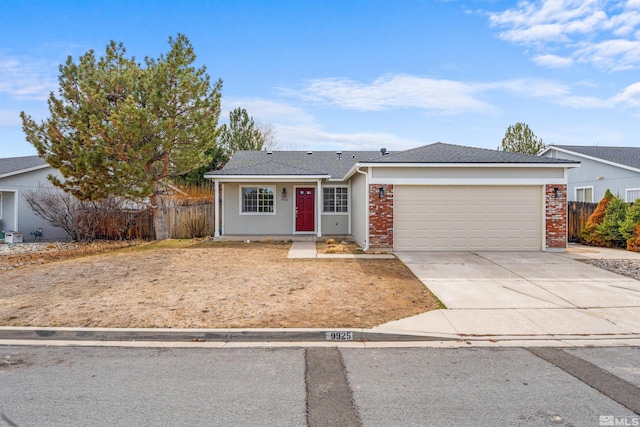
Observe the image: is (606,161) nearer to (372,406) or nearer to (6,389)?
(372,406)

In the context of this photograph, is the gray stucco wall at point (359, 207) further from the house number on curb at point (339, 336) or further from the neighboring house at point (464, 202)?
the house number on curb at point (339, 336)

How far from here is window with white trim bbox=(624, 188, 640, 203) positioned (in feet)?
62.0

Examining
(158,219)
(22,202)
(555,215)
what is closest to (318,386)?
(555,215)

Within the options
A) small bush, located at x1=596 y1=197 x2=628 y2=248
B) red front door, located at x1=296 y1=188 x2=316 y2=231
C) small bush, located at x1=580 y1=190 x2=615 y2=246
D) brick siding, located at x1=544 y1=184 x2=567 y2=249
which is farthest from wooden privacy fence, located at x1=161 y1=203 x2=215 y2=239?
small bush, located at x1=596 y1=197 x2=628 y2=248

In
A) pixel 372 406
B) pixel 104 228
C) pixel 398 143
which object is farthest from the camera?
pixel 398 143

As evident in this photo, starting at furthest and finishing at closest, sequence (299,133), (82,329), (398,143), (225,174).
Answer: (299,133) < (398,143) < (225,174) < (82,329)

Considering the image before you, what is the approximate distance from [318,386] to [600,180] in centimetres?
2181

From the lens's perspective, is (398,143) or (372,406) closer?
(372,406)

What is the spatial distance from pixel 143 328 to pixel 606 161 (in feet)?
71.7

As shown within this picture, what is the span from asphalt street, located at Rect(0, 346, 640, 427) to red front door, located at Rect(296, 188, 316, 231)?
13326 mm

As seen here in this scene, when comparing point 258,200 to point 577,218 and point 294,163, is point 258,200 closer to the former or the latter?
point 294,163

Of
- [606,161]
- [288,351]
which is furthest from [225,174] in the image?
[606,161]

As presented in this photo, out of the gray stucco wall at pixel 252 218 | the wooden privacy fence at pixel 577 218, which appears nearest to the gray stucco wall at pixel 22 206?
the gray stucco wall at pixel 252 218

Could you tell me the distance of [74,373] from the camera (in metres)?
4.62
